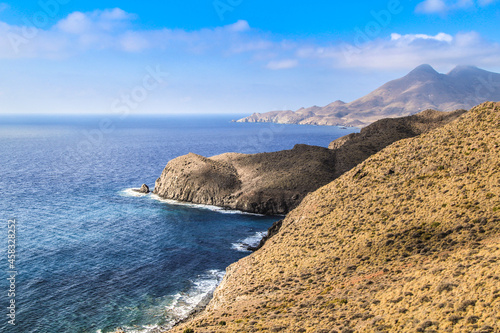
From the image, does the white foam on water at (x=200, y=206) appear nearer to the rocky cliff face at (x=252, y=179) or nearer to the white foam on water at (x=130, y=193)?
the rocky cliff face at (x=252, y=179)

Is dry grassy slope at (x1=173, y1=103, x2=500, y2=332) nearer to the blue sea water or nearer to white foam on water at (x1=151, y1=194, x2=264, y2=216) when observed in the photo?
the blue sea water

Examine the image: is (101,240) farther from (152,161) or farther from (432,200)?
(152,161)

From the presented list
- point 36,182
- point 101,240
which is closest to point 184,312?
point 101,240

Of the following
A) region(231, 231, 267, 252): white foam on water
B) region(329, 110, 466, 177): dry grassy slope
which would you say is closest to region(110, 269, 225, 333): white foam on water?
region(231, 231, 267, 252): white foam on water

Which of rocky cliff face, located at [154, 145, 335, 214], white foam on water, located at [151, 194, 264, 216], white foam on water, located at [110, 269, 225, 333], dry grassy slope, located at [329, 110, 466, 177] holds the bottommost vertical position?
white foam on water, located at [110, 269, 225, 333]

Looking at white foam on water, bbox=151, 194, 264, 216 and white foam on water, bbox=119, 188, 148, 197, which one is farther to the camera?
white foam on water, bbox=119, 188, 148, 197

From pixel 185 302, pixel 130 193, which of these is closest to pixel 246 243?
pixel 185 302

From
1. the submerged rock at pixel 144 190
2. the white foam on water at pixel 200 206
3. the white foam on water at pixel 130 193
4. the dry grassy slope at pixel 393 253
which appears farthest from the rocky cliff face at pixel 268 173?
the dry grassy slope at pixel 393 253
